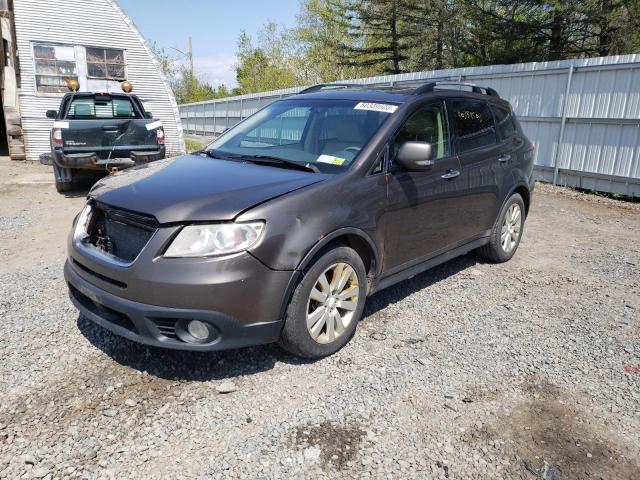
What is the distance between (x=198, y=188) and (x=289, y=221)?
2.06 ft

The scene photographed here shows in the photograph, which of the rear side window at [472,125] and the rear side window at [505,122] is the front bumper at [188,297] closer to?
the rear side window at [472,125]

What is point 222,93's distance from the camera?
55906 millimetres

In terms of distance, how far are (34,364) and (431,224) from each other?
3008 millimetres

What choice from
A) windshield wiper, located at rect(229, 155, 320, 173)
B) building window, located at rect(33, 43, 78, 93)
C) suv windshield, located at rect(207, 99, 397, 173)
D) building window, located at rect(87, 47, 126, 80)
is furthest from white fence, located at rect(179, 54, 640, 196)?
building window, located at rect(33, 43, 78, 93)

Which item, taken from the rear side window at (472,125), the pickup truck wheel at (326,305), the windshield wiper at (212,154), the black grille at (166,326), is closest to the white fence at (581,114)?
the rear side window at (472,125)

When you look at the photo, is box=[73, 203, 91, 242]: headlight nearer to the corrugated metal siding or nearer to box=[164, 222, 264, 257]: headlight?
box=[164, 222, 264, 257]: headlight

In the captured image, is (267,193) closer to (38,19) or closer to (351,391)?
(351,391)

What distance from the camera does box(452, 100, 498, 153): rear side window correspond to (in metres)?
4.32

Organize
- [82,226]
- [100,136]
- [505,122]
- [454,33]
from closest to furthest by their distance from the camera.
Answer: [82,226] → [505,122] → [100,136] → [454,33]

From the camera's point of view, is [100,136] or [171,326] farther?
[100,136]

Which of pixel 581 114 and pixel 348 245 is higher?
pixel 581 114

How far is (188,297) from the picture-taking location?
104 inches

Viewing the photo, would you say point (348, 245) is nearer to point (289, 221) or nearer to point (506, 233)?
point (289, 221)

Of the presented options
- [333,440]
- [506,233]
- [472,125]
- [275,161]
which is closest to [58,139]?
[275,161]
